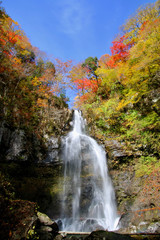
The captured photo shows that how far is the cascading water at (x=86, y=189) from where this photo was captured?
8109 millimetres

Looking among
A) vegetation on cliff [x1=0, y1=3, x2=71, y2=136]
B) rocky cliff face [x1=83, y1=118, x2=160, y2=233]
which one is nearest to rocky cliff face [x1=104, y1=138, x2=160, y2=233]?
rocky cliff face [x1=83, y1=118, x2=160, y2=233]

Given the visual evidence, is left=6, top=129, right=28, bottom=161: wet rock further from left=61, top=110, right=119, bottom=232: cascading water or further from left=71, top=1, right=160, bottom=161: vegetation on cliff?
left=71, top=1, right=160, bottom=161: vegetation on cliff

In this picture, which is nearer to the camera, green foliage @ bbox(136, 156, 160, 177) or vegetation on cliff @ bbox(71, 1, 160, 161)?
green foliage @ bbox(136, 156, 160, 177)

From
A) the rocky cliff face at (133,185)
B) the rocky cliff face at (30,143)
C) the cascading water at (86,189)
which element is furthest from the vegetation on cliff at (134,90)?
the rocky cliff face at (30,143)

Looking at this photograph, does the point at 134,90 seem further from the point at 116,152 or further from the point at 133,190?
the point at 133,190

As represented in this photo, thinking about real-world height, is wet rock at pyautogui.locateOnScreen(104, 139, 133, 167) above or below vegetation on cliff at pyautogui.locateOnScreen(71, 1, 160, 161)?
below

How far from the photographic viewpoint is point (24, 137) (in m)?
9.26

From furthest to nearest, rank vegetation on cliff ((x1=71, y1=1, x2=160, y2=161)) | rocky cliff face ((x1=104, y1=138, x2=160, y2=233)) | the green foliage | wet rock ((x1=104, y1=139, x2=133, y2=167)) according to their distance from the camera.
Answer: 1. wet rock ((x1=104, y1=139, x2=133, y2=167))
2. vegetation on cliff ((x1=71, y1=1, x2=160, y2=161))
3. the green foliage
4. rocky cliff face ((x1=104, y1=138, x2=160, y2=233))

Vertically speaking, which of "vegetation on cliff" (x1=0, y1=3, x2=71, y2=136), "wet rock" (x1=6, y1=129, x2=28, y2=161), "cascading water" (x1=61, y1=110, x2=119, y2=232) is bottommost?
"cascading water" (x1=61, y1=110, x2=119, y2=232)

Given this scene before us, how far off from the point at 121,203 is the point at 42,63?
1724 cm

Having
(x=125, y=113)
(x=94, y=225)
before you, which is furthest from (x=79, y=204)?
(x=125, y=113)

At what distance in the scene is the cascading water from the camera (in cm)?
811

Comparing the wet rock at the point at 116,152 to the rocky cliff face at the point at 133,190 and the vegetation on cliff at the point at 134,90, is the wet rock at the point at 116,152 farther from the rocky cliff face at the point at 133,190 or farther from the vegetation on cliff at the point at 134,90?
the vegetation on cliff at the point at 134,90

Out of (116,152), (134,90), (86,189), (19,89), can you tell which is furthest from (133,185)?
(19,89)
